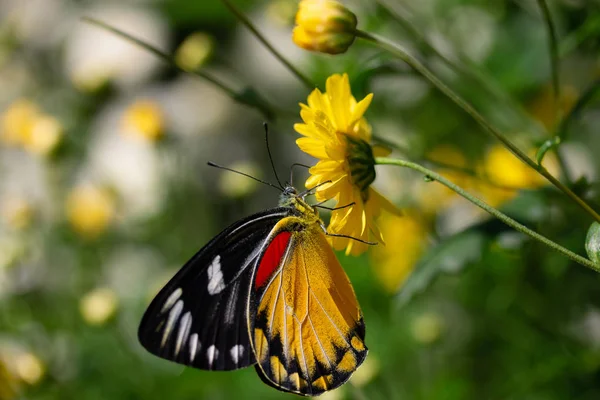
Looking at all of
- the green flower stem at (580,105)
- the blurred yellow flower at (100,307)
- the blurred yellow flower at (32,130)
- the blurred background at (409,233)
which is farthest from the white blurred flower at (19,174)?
the green flower stem at (580,105)

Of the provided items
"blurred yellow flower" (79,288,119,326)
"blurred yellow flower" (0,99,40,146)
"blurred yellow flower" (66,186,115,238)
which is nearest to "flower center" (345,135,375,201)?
"blurred yellow flower" (79,288,119,326)

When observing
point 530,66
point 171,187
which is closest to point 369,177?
point 530,66

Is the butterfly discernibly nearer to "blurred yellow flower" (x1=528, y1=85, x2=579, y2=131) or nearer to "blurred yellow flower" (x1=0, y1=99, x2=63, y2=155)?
"blurred yellow flower" (x1=528, y1=85, x2=579, y2=131)

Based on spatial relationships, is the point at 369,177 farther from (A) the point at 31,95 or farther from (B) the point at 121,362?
(A) the point at 31,95

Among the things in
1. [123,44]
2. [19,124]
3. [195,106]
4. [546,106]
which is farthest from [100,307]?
[123,44]

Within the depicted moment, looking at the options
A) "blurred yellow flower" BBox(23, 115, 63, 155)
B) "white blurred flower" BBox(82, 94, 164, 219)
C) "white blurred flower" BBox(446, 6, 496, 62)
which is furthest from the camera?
"white blurred flower" BBox(82, 94, 164, 219)

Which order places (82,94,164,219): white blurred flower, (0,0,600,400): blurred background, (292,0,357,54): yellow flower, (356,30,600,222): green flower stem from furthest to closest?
(82,94,164,219): white blurred flower < (0,0,600,400): blurred background < (292,0,357,54): yellow flower < (356,30,600,222): green flower stem
